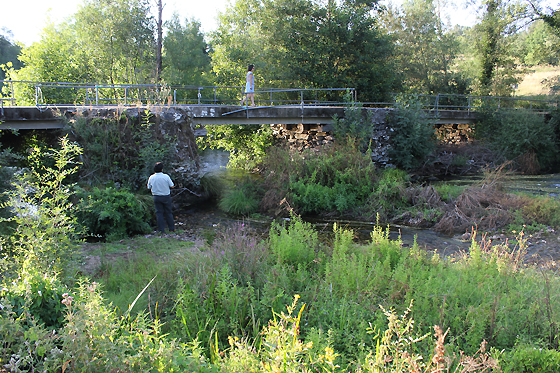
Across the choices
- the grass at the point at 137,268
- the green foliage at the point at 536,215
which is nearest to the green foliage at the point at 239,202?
the grass at the point at 137,268

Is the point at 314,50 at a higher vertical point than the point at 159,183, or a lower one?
higher

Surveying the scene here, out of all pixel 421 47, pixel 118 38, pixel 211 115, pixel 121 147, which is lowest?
pixel 121 147

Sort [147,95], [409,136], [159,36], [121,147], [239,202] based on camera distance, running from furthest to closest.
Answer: [159,36], [147,95], [409,136], [239,202], [121,147]

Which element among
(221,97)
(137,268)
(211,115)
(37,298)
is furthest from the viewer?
(221,97)

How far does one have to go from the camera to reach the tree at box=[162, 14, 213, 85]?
33875mm

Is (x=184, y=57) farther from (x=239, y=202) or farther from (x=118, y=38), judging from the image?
(x=239, y=202)

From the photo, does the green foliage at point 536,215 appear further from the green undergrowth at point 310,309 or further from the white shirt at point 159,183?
the white shirt at point 159,183

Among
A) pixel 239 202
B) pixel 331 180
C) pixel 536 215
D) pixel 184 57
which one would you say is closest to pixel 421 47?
pixel 184 57

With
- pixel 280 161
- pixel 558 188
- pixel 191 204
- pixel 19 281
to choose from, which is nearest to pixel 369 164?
pixel 280 161

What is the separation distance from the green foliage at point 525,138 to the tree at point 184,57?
22040mm

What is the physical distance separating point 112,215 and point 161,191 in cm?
128

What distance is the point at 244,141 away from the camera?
21891mm

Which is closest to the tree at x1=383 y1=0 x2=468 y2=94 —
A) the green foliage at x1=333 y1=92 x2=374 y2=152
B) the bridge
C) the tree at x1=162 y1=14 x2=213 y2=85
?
the bridge

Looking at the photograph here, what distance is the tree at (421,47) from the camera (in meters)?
32.9
